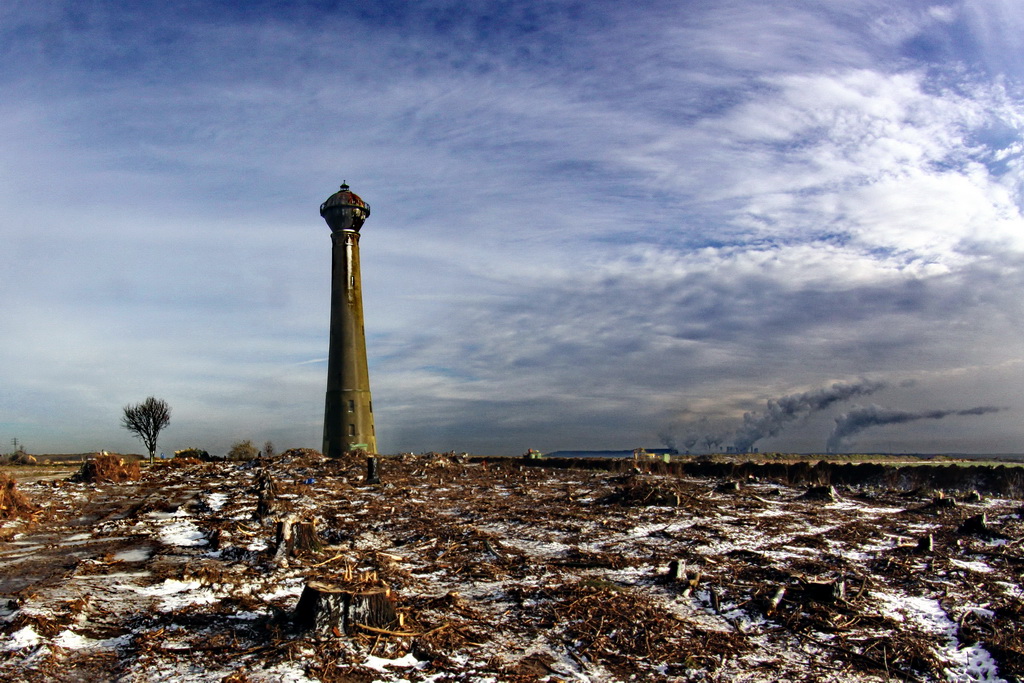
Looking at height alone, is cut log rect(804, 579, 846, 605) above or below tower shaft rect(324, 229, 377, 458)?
below

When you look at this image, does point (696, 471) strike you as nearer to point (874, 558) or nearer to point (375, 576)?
point (874, 558)

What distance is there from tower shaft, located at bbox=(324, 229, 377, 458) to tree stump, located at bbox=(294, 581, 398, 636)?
25285 millimetres

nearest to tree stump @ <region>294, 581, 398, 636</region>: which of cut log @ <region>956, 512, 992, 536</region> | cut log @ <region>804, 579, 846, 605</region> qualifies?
cut log @ <region>804, 579, 846, 605</region>

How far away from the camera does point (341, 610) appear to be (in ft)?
22.7

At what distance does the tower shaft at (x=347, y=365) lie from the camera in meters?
32.1

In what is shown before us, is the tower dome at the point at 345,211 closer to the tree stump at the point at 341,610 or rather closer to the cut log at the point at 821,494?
the cut log at the point at 821,494

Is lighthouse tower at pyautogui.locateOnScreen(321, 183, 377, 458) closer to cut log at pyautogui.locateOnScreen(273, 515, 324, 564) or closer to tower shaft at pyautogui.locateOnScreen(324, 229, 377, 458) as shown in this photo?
tower shaft at pyautogui.locateOnScreen(324, 229, 377, 458)

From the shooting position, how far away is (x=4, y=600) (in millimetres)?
8062

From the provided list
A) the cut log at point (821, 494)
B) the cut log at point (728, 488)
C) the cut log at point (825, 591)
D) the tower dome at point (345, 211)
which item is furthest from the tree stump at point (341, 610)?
the tower dome at point (345, 211)

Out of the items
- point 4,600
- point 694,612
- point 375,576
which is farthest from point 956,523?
point 4,600

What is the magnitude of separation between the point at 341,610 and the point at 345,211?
96.1 feet

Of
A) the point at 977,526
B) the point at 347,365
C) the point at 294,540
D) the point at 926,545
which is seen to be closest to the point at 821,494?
the point at 977,526

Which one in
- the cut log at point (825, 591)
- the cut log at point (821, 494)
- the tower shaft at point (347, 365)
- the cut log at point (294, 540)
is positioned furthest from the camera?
the tower shaft at point (347, 365)

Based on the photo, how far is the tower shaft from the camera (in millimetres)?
32062
